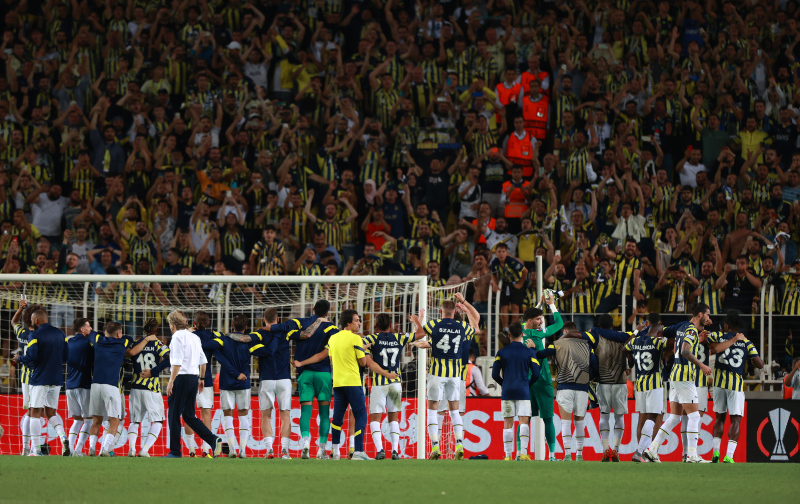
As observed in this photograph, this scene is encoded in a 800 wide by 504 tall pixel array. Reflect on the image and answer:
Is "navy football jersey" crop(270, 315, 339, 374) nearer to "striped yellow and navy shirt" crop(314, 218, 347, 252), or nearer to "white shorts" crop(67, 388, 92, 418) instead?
"white shorts" crop(67, 388, 92, 418)

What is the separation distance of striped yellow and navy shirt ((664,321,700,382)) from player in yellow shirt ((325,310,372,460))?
148 inches

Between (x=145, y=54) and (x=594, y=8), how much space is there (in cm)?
891

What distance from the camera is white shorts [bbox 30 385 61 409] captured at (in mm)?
12727

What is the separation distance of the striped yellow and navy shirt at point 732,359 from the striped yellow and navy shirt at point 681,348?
0.94ft

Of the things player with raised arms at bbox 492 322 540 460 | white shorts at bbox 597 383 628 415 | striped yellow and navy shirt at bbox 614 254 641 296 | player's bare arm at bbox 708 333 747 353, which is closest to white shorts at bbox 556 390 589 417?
white shorts at bbox 597 383 628 415

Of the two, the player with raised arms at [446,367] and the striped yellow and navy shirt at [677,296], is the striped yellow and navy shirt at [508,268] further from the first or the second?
the player with raised arms at [446,367]

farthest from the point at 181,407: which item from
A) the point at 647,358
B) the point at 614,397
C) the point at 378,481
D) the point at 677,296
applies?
the point at 677,296

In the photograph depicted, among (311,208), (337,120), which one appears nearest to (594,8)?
(337,120)

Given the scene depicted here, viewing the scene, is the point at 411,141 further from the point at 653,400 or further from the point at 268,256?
the point at 653,400

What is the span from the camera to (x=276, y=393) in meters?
13.0

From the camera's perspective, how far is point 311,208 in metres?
18.4

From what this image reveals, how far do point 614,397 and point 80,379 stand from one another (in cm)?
661

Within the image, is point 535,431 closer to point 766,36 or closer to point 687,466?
point 687,466

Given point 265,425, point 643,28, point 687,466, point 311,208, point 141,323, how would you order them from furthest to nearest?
point 643,28
point 311,208
point 141,323
point 265,425
point 687,466
